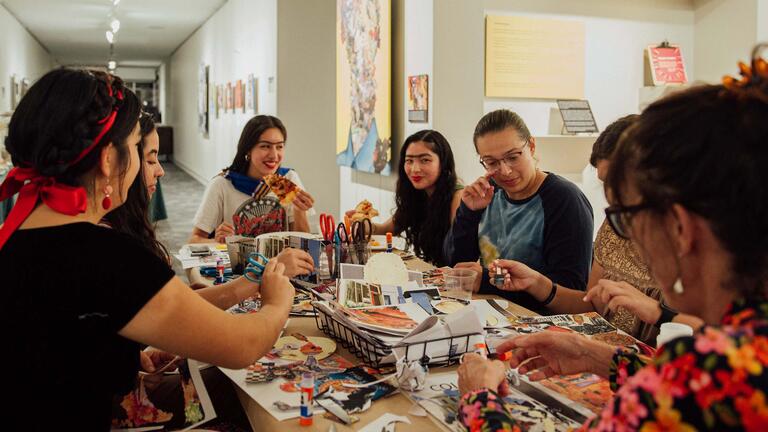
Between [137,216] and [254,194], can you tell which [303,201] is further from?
[137,216]

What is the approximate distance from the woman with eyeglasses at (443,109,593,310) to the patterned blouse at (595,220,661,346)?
0.20 metres

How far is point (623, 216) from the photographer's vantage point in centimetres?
92

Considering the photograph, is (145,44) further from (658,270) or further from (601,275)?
(658,270)

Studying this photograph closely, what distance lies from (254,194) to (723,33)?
369cm

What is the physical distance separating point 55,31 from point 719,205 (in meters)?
16.9

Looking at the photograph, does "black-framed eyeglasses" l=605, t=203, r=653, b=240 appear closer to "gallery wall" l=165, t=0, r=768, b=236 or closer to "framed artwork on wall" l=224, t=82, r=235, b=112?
"gallery wall" l=165, t=0, r=768, b=236

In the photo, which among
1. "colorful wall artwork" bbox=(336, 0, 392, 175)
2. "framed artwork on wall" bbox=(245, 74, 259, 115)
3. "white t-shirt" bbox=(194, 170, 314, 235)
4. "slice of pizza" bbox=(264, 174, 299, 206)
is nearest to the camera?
"slice of pizza" bbox=(264, 174, 299, 206)

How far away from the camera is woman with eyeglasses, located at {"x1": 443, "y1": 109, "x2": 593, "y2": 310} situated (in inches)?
101

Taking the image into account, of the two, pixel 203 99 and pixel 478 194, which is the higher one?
pixel 203 99

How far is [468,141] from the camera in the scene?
14.9 feet

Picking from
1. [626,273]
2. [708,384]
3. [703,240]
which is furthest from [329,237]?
[708,384]

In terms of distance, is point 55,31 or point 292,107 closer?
point 292,107

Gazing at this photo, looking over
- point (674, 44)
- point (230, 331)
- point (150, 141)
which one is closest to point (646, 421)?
point (230, 331)

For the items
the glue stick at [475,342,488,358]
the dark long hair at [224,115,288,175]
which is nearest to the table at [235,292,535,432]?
the glue stick at [475,342,488,358]
